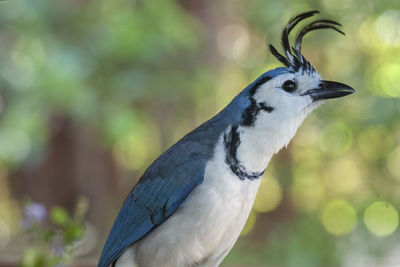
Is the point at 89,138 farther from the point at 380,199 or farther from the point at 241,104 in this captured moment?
the point at 241,104

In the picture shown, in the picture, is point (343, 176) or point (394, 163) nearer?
point (394, 163)

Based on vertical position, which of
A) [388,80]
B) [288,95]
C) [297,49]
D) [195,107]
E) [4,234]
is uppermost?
[4,234]

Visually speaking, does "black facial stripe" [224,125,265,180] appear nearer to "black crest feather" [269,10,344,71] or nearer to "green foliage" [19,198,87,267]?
"black crest feather" [269,10,344,71]

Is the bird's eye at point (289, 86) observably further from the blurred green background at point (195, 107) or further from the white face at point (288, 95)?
the blurred green background at point (195, 107)

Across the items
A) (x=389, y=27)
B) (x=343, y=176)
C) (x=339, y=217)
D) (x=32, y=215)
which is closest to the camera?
(x=32, y=215)

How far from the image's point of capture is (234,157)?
5.31ft

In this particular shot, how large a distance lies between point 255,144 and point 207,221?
247 mm

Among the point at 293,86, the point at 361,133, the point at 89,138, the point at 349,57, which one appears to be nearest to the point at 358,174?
the point at 361,133

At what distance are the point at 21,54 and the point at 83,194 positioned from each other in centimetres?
154

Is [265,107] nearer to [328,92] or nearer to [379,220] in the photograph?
[328,92]

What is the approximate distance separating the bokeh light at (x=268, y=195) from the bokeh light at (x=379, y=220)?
1012 millimetres

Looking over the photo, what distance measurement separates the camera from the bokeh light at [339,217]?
15.8ft

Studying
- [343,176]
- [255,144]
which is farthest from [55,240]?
[343,176]

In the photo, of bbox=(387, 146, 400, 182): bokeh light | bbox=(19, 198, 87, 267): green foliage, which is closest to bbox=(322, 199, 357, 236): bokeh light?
bbox=(387, 146, 400, 182): bokeh light
